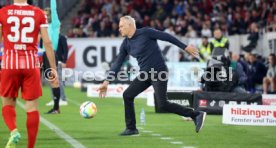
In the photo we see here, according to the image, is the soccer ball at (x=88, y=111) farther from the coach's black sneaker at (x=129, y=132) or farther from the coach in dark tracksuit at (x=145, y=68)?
the coach's black sneaker at (x=129, y=132)

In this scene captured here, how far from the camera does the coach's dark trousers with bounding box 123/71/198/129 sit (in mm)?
13523

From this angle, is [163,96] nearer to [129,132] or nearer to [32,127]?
[129,132]

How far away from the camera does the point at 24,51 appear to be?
1052 cm

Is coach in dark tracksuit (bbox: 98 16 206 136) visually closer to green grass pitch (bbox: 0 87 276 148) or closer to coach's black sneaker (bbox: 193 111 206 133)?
coach's black sneaker (bbox: 193 111 206 133)

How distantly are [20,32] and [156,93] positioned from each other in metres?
3.67

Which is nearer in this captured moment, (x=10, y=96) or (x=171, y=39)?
(x=10, y=96)

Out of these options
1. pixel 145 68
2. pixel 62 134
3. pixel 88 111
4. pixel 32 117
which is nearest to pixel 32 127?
pixel 32 117

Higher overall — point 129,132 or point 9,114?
point 9,114

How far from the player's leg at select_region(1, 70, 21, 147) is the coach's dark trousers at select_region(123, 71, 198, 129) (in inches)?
124

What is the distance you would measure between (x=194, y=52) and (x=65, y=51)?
7.63m

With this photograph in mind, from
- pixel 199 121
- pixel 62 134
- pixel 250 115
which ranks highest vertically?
pixel 199 121

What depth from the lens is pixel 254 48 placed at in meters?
30.6

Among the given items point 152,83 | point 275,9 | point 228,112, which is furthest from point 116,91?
point 152,83

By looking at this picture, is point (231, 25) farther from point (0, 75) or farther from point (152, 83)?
point (0, 75)
